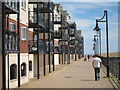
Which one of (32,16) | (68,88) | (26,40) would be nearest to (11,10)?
(68,88)

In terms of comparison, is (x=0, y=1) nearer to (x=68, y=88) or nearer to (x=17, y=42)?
(x=17, y=42)

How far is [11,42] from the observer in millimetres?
15227

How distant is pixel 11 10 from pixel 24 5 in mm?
7373

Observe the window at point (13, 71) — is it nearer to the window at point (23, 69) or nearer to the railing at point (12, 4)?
the window at point (23, 69)

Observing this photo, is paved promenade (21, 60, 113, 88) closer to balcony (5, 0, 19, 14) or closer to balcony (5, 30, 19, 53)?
balcony (5, 30, 19, 53)

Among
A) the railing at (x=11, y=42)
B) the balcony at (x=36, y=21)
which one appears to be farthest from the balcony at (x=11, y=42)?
the balcony at (x=36, y=21)

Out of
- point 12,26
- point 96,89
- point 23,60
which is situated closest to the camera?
point 96,89

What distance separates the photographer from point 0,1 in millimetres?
13688

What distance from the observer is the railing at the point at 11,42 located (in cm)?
1451

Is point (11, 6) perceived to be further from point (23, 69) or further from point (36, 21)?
point (36, 21)

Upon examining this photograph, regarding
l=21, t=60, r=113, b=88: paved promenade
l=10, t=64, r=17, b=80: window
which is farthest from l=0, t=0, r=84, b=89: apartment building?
l=21, t=60, r=113, b=88: paved promenade

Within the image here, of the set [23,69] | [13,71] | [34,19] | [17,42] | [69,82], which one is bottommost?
[69,82]

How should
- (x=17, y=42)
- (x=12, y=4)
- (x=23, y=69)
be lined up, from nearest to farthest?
(x=12, y=4)
(x=17, y=42)
(x=23, y=69)

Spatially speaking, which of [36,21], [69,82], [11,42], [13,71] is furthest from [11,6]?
[36,21]
